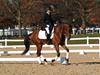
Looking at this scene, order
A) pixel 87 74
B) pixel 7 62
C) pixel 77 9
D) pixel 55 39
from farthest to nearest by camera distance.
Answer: pixel 77 9, pixel 7 62, pixel 55 39, pixel 87 74

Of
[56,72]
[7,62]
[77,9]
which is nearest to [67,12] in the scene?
[77,9]

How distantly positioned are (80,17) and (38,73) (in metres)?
57.7

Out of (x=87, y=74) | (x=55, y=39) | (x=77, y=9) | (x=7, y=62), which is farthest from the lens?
(x=77, y=9)

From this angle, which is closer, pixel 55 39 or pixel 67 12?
pixel 55 39

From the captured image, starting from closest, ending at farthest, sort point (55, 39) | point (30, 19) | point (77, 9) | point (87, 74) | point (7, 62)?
point (87, 74) → point (55, 39) → point (7, 62) → point (30, 19) → point (77, 9)

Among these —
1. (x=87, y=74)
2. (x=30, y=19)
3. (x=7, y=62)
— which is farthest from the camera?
(x=30, y=19)

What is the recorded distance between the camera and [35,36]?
1816cm

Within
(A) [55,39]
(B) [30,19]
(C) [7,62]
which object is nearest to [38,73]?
(A) [55,39]

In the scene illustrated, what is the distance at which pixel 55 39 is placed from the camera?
1756 cm

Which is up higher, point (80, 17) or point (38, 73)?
point (38, 73)

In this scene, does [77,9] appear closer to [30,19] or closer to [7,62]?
[30,19]

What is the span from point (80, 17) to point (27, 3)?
11455mm

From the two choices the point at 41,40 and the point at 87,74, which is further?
the point at 41,40

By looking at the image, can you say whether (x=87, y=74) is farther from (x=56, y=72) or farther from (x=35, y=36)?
(x=35, y=36)
